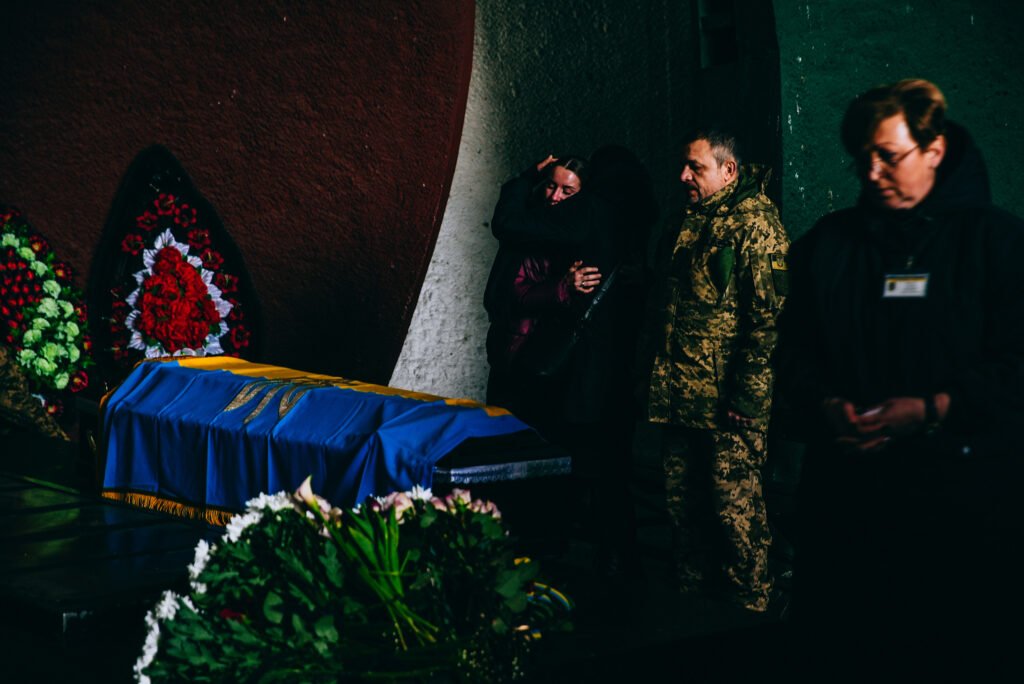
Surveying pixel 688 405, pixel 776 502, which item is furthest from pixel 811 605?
pixel 776 502

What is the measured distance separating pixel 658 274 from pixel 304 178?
271 centimetres

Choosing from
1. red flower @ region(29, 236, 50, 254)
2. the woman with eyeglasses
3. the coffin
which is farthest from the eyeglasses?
red flower @ region(29, 236, 50, 254)

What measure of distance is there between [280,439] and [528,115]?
2345 mm

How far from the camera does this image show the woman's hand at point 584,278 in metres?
3.50

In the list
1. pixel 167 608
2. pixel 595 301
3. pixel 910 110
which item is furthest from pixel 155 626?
pixel 595 301

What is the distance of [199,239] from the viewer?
5.73m

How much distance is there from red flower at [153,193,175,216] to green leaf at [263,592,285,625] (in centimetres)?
443

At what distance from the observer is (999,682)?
1730mm

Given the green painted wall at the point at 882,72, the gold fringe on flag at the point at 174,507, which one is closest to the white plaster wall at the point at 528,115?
the green painted wall at the point at 882,72

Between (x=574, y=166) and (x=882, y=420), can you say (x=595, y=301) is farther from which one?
(x=882, y=420)

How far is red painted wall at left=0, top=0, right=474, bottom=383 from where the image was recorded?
5355mm

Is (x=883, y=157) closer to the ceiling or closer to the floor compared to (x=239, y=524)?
closer to the ceiling

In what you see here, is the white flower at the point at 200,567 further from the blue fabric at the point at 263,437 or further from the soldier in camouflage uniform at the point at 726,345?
the soldier in camouflage uniform at the point at 726,345

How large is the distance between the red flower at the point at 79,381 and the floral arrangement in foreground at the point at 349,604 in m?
4.26
